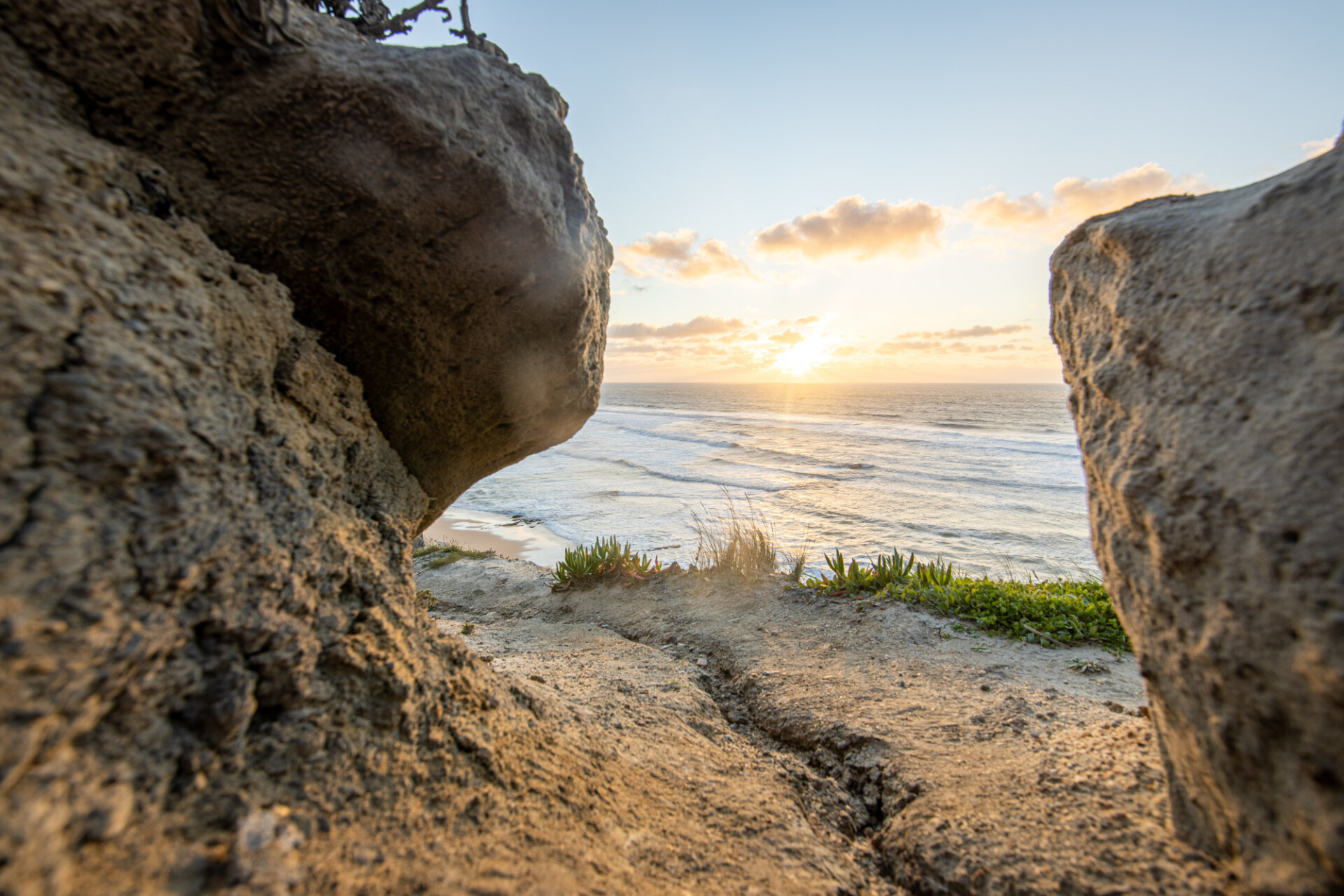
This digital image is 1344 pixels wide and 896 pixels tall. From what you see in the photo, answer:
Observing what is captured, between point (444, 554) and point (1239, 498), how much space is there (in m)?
8.16

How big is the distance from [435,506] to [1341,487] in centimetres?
310

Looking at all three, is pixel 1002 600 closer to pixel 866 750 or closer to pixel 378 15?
pixel 866 750

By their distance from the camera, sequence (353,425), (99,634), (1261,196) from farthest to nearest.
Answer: (353,425)
(1261,196)
(99,634)

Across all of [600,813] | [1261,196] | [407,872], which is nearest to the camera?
[407,872]

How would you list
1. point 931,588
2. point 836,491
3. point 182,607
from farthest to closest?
point 836,491, point 931,588, point 182,607

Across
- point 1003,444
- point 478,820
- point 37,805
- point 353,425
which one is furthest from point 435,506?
point 1003,444

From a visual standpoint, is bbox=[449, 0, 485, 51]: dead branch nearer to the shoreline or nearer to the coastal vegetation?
the coastal vegetation

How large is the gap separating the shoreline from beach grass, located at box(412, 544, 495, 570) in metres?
1.00

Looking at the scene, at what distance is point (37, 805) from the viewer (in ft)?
3.30

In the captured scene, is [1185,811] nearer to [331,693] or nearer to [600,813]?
[600,813]

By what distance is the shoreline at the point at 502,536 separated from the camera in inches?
399

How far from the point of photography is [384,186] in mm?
1940

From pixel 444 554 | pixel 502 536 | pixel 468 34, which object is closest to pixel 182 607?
pixel 468 34

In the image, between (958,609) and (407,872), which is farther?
(958,609)
